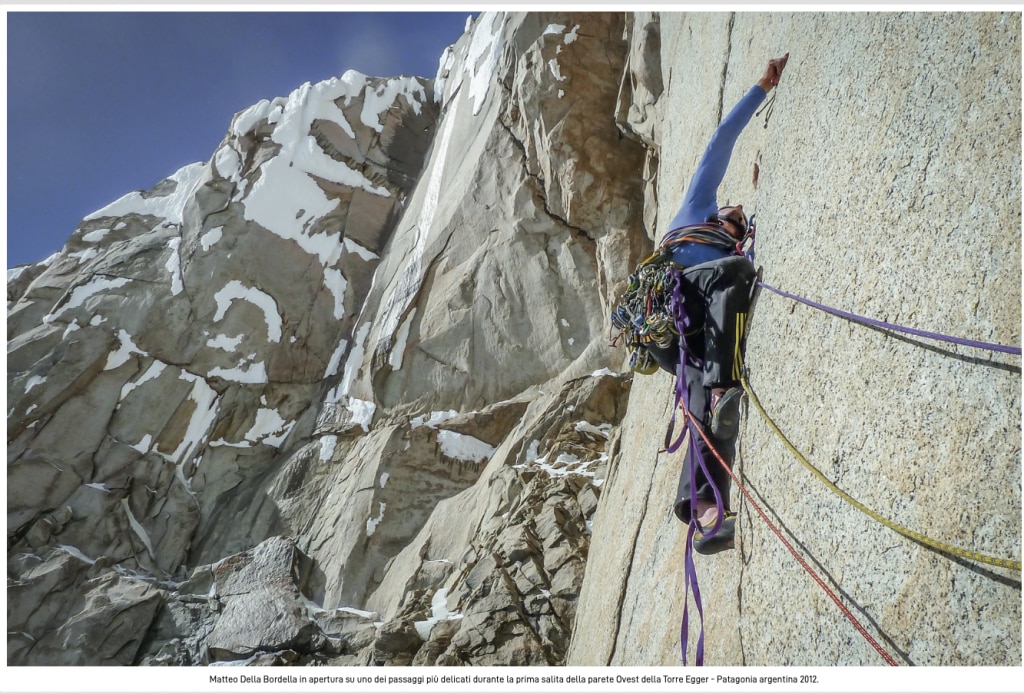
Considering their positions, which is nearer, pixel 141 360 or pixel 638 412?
pixel 638 412

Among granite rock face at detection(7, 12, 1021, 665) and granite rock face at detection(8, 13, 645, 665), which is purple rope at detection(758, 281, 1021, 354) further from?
granite rock face at detection(8, 13, 645, 665)

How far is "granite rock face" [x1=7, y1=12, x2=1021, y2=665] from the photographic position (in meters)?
2.21

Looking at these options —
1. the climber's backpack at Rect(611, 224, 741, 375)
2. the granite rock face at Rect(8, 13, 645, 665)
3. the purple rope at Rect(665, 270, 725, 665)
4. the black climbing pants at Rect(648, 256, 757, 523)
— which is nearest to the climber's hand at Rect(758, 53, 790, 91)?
the climber's backpack at Rect(611, 224, 741, 375)

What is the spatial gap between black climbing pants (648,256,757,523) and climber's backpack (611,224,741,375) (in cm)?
9

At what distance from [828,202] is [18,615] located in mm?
11869

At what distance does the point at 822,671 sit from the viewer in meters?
2.40

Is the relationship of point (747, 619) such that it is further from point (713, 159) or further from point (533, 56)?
point (533, 56)

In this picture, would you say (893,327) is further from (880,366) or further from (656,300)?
(656,300)

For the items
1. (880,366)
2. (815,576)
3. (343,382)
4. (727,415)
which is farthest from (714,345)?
(343,382)

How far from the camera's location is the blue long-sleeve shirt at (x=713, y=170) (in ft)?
12.9

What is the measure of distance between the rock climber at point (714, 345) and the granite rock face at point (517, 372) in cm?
11

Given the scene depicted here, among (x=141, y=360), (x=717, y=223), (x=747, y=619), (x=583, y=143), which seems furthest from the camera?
Answer: (x=141, y=360)

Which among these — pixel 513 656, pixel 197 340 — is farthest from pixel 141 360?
pixel 513 656

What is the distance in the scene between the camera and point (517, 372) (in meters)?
10.8
